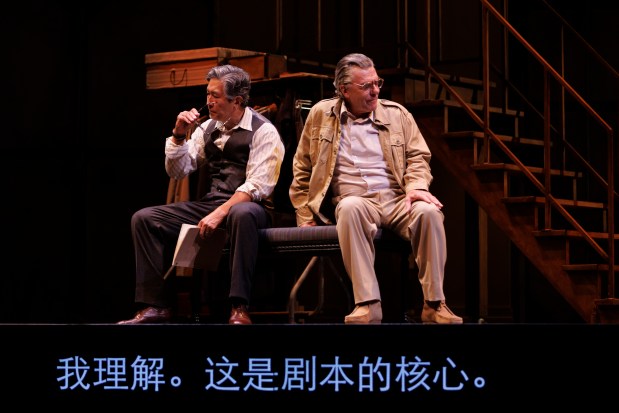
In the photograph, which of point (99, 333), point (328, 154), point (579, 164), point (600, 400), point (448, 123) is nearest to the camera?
point (600, 400)

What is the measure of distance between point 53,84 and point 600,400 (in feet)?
17.0

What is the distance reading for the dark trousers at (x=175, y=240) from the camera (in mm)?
4418

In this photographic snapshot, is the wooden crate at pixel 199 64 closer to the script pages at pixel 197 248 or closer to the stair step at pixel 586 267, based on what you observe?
the script pages at pixel 197 248

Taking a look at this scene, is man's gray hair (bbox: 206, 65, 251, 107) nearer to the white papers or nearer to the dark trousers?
the dark trousers

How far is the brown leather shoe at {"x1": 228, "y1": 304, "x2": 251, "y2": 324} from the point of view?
4301 millimetres

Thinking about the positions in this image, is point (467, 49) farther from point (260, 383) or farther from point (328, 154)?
point (260, 383)

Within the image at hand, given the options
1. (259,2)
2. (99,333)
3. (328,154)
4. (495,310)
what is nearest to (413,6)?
(259,2)

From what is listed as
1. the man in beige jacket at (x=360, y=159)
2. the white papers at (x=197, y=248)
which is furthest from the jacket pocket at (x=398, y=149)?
the white papers at (x=197, y=248)

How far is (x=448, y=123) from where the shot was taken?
6.11 meters

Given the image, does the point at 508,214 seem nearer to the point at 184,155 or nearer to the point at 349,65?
the point at 349,65

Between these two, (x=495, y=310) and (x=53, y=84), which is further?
(x=53, y=84)

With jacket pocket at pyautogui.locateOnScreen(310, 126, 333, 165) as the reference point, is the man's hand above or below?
below

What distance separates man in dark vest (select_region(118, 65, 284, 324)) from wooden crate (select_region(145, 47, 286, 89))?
2.66 ft

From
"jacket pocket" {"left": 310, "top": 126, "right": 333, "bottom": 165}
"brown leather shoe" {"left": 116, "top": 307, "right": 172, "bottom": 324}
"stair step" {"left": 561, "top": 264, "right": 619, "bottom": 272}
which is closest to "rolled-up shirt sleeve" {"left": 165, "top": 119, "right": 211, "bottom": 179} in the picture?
"jacket pocket" {"left": 310, "top": 126, "right": 333, "bottom": 165}
